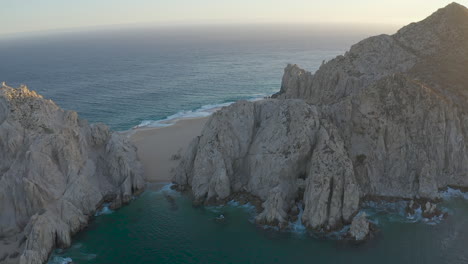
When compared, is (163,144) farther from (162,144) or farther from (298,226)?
(298,226)

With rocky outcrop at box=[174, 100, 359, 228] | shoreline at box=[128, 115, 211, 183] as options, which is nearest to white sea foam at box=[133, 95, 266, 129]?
shoreline at box=[128, 115, 211, 183]

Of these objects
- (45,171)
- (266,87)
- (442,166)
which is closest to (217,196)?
(45,171)

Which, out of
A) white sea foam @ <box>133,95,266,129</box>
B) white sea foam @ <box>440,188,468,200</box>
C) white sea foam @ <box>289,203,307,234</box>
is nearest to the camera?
white sea foam @ <box>289,203,307,234</box>

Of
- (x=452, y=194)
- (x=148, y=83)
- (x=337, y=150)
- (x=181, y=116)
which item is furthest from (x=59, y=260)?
(x=148, y=83)

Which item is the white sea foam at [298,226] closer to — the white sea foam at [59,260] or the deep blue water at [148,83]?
the white sea foam at [59,260]

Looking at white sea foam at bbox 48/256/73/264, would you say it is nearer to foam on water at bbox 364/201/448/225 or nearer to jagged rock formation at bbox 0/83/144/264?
jagged rock formation at bbox 0/83/144/264

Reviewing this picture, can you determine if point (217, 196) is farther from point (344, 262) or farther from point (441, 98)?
point (441, 98)
